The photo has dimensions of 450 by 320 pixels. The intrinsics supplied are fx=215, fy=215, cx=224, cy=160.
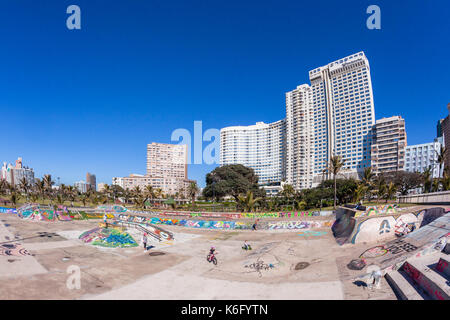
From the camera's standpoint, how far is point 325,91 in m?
139

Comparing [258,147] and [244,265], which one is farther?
[258,147]

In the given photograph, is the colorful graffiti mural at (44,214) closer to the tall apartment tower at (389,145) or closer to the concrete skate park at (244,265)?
the concrete skate park at (244,265)

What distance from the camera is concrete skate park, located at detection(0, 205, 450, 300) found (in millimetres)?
9648

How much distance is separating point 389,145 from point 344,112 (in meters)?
32.7

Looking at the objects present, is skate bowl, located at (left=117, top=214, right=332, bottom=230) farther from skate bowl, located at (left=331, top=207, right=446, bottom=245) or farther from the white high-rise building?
the white high-rise building

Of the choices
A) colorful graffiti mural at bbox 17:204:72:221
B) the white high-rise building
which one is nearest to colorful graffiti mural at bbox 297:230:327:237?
colorful graffiti mural at bbox 17:204:72:221

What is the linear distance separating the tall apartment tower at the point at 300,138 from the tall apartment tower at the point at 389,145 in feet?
112

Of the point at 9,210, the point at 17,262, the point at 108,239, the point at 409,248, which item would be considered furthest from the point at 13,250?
the point at 9,210

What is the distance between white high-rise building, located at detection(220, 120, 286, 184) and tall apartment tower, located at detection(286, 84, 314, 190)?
16.5 m

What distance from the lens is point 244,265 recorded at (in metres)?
14.3

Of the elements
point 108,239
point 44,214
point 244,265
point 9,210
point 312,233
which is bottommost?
point 9,210

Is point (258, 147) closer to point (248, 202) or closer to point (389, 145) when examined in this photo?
point (389, 145)
